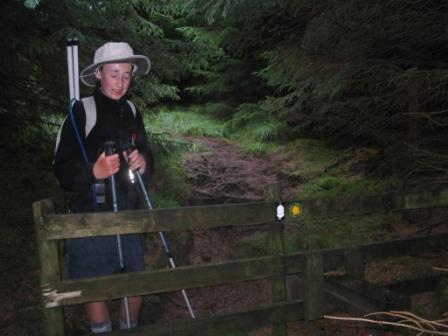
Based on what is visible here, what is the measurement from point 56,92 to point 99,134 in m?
3.11

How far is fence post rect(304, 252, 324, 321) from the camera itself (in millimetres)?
3939

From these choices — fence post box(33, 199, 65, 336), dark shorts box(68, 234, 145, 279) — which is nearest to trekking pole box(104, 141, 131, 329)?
dark shorts box(68, 234, 145, 279)

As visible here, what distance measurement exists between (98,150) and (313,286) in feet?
7.85

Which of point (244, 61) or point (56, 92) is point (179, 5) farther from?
point (244, 61)

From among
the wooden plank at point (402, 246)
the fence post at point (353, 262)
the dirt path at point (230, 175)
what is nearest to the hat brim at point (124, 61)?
the fence post at point (353, 262)

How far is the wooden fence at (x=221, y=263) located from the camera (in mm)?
3197

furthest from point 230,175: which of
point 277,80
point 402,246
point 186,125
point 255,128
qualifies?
point 402,246

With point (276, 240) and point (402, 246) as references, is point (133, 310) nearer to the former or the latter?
point (276, 240)

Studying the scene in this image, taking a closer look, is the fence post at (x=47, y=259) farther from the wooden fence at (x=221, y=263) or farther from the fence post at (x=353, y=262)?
the fence post at (x=353, y=262)

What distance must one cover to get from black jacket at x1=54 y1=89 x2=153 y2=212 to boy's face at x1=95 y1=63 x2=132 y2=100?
0.06 meters

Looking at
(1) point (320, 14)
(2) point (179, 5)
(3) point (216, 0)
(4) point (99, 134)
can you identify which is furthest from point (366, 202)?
(2) point (179, 5)

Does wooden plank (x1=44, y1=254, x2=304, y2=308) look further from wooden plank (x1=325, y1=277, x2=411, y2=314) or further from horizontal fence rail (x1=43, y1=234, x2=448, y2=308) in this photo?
wooden plank (x1=325, y1=277, x2=411, y2=314)

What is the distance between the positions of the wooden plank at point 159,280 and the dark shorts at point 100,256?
364 mm

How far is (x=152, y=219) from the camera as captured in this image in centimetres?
344
